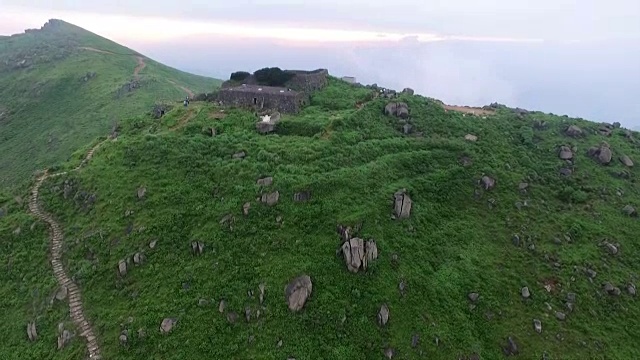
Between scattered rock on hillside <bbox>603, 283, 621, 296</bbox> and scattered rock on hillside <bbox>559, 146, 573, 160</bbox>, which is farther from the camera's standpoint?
scattered rock on hillside <bbox>559, 146, 573, 160</bbox>

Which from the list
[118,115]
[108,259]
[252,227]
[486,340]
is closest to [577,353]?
[486,340]

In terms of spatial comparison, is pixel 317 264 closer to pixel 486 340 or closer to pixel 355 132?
pixel 486 340

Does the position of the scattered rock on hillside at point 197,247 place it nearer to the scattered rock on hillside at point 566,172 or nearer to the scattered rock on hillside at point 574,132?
the scattered rock on hillside at point 566,172

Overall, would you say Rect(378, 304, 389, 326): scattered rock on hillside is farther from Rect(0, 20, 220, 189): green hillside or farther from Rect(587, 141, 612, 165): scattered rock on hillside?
Rect(0, 20, 220, 189): green hillside

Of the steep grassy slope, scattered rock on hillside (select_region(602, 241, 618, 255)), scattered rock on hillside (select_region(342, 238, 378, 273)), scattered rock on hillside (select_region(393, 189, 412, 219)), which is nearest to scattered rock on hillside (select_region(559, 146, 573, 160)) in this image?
the steep grassy slope

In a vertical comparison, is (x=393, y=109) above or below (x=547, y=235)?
above

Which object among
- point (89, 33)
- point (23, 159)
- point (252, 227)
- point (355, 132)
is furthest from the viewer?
point (89, 33)
